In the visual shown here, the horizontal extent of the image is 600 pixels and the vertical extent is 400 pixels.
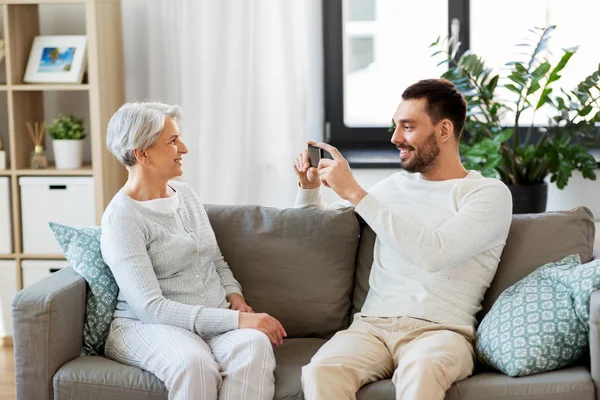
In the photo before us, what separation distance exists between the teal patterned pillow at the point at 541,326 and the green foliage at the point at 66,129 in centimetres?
218

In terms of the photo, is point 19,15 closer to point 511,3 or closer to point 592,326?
Result: point 511,3

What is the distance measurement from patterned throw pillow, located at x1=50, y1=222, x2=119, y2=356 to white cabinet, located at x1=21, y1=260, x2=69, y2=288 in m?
1.37

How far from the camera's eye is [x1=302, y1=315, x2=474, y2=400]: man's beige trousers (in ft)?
6.95

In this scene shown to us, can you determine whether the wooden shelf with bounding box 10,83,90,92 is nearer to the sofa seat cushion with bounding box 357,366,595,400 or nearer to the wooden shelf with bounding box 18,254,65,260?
the wooden shelf with bounding box 18,254,65,260

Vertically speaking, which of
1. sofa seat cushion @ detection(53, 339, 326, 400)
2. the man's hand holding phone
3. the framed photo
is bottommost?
sofa seat cushion @ detection(53, 339, 326, 400)

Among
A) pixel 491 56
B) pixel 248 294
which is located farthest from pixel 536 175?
pixel 248 294

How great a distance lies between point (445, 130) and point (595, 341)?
742mm

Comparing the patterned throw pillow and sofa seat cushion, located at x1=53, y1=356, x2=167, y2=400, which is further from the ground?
the patterned throw pillow

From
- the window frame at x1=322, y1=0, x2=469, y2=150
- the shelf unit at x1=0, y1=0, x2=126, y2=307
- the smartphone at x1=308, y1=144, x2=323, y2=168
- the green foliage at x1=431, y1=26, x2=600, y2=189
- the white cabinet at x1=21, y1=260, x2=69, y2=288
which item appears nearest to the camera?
the smartphone at x1=308, y1=144, x2=323, y2=168

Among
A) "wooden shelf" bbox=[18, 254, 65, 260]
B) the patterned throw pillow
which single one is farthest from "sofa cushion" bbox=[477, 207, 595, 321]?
"wooden shelf" bbox=[18, 254, 65, 260]

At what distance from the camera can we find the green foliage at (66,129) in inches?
150

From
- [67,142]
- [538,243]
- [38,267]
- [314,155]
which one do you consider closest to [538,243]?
[538,243]

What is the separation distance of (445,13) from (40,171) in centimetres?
197

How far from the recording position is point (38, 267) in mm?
3820
